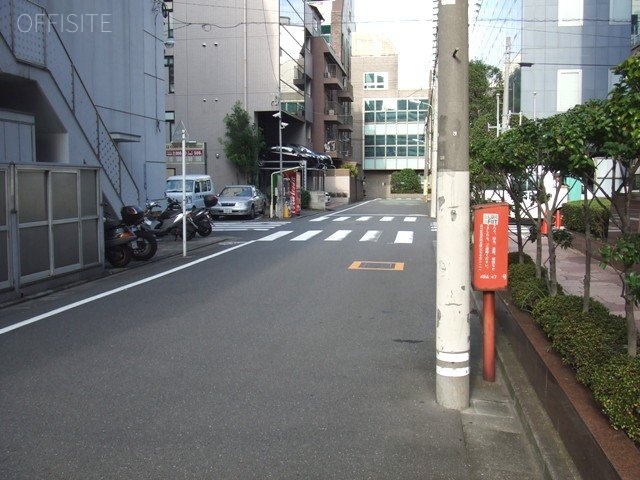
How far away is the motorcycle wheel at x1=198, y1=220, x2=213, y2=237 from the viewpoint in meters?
20.7

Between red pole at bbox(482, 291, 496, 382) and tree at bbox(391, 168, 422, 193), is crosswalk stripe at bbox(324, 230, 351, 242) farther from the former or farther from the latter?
→ tree at bbox(391, 168, 422, 193)

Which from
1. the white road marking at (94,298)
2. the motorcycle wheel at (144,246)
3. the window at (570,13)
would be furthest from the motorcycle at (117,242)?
the window at (570,13)

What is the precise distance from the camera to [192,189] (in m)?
29.0

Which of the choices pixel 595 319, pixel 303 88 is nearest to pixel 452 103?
pixel 595 319

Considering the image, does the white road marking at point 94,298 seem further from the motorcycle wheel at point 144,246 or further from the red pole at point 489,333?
the red pole at point 489,333

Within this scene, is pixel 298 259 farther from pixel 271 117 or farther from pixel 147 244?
pixel 271 117

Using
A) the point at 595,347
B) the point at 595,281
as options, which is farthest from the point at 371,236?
the point at 595,347

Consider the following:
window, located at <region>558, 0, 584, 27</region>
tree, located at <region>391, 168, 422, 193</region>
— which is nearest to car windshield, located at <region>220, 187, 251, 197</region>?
window, located at <region>558, 0, 584, 27</region>

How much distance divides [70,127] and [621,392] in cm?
1321

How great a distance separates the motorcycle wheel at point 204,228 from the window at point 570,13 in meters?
30.4

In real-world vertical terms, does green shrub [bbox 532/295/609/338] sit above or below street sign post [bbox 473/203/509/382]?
below

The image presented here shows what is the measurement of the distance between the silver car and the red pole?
25200mm

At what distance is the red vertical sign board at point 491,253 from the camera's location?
550 centimetres

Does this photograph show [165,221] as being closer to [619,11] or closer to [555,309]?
[555,309]
